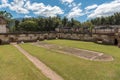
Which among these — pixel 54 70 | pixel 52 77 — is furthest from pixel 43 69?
pixel 52 77

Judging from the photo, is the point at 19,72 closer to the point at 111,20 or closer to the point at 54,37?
the point at 54,37

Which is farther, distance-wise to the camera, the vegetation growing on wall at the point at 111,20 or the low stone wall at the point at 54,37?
the vegetation growing on wall at the point at 111,20

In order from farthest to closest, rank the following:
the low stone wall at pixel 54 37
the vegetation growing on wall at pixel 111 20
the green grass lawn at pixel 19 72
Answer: the vegetation growing on wall at pixel 111 20, the low stone wall at pixel 54 37, the green grass lawn at pixel 19 72

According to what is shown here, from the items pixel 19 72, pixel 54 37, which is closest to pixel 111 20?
pixel 54 37

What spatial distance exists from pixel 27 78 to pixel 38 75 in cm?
68

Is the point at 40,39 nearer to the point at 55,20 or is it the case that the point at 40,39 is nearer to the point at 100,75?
the point at 100,75

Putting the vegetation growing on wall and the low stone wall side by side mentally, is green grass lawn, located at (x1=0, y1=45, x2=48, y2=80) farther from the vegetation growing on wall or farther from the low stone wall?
the vegetation growing on wall

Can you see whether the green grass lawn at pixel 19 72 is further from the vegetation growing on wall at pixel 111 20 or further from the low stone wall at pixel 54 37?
the vegetation growing on wall at pixel 111 20

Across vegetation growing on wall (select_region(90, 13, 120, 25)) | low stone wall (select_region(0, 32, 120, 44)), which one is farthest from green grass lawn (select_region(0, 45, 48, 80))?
vegetation growing on wall (select_region(90, 13, 120, 25))

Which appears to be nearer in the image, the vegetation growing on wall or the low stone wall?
the low stone wall

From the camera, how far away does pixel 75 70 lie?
9.47 metres

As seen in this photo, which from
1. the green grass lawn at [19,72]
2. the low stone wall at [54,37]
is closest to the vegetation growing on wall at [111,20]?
the low stone wall at [54,37]

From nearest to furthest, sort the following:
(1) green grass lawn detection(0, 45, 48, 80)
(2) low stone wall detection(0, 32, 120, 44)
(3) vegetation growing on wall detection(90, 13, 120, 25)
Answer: (1) green grass lawn detection(0, 45, 48, 80), (2) low stone wall detection(0, 32, 120, 44), (3) vegetation growing on wall detection(90, 13, 120, 25)

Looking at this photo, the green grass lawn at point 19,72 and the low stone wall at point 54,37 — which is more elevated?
the low stone wall at point 54,37
